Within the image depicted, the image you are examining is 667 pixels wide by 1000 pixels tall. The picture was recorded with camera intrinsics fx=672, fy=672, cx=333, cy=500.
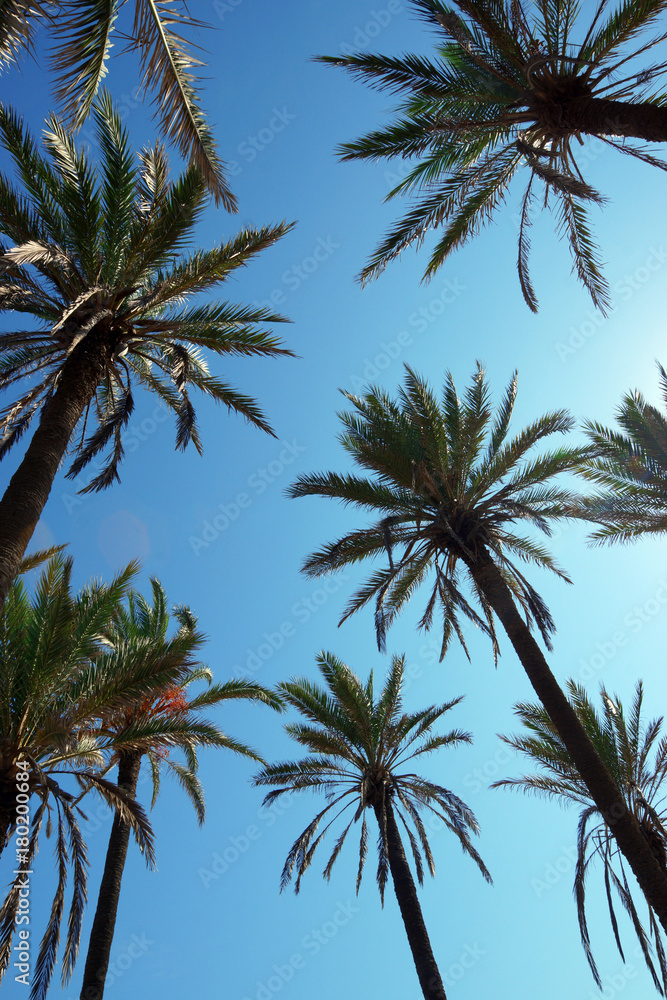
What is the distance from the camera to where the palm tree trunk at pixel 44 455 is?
6191 millimetres

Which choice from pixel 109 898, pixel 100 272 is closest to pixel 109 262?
pixel 100 272

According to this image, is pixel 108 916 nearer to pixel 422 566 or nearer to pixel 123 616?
pixel 123 616

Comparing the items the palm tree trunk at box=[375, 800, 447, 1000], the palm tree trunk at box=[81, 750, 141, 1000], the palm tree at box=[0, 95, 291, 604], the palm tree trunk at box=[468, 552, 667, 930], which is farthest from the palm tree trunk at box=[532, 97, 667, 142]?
the palm tree trunk at box=[375, 800, 447, 1000]

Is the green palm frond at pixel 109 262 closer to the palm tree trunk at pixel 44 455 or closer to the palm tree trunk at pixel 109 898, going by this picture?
the palm tree trunk at pixel 44 455

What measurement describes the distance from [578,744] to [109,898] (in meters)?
8.32

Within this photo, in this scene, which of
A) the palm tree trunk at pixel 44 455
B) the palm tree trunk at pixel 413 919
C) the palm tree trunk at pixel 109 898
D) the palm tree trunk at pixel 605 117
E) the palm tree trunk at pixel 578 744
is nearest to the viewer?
the palm tree trunk at pixel 44 455

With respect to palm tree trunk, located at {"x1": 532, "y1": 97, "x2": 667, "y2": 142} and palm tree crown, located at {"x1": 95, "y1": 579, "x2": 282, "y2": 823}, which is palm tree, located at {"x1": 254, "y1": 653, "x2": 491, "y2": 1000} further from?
palm tree trunk, located at {"x1": 532, "y1": 97, "x2": 667, "y2": 142}

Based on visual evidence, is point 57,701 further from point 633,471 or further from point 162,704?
point 633,471

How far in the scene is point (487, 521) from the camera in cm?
1229

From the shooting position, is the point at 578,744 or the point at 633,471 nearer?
the point at 578,744

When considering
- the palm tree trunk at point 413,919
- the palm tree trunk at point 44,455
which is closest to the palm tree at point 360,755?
the palm tree trunk at point 413,919

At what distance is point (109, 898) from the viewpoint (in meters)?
11.5

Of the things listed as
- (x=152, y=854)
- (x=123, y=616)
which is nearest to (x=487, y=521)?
(x=152, y=854)

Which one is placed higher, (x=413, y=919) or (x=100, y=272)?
(x=100, y=272)
